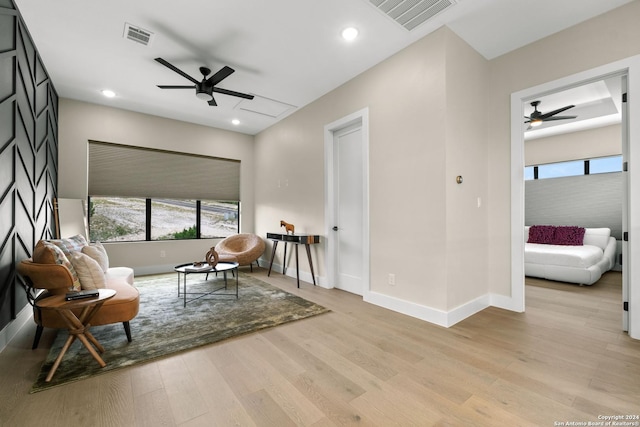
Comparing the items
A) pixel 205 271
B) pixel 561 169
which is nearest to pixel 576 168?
pixel 561 169

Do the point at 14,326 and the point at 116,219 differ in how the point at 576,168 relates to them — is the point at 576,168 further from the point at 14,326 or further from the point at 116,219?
the point at 116,219

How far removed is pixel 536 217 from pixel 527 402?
6.52 meters

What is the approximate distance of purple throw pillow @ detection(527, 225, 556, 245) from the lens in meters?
5.60

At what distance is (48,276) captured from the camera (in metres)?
2.19

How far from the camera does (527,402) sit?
5.36 feet

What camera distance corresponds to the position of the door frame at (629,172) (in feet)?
7.99

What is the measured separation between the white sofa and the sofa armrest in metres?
6.09

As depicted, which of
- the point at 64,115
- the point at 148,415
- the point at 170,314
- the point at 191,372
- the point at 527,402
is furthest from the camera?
the point at 64,115

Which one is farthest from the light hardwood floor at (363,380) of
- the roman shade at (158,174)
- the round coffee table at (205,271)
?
the roman shade at (158,174)

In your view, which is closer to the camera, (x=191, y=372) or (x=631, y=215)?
(x=191, y=372)

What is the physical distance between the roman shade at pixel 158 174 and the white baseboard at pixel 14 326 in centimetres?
249

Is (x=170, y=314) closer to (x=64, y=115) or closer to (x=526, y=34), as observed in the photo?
(x=64, y=115)

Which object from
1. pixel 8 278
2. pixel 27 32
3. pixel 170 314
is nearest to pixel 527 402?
pixel 170 314

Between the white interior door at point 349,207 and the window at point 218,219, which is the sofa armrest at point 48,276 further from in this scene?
the window at point 218,219
